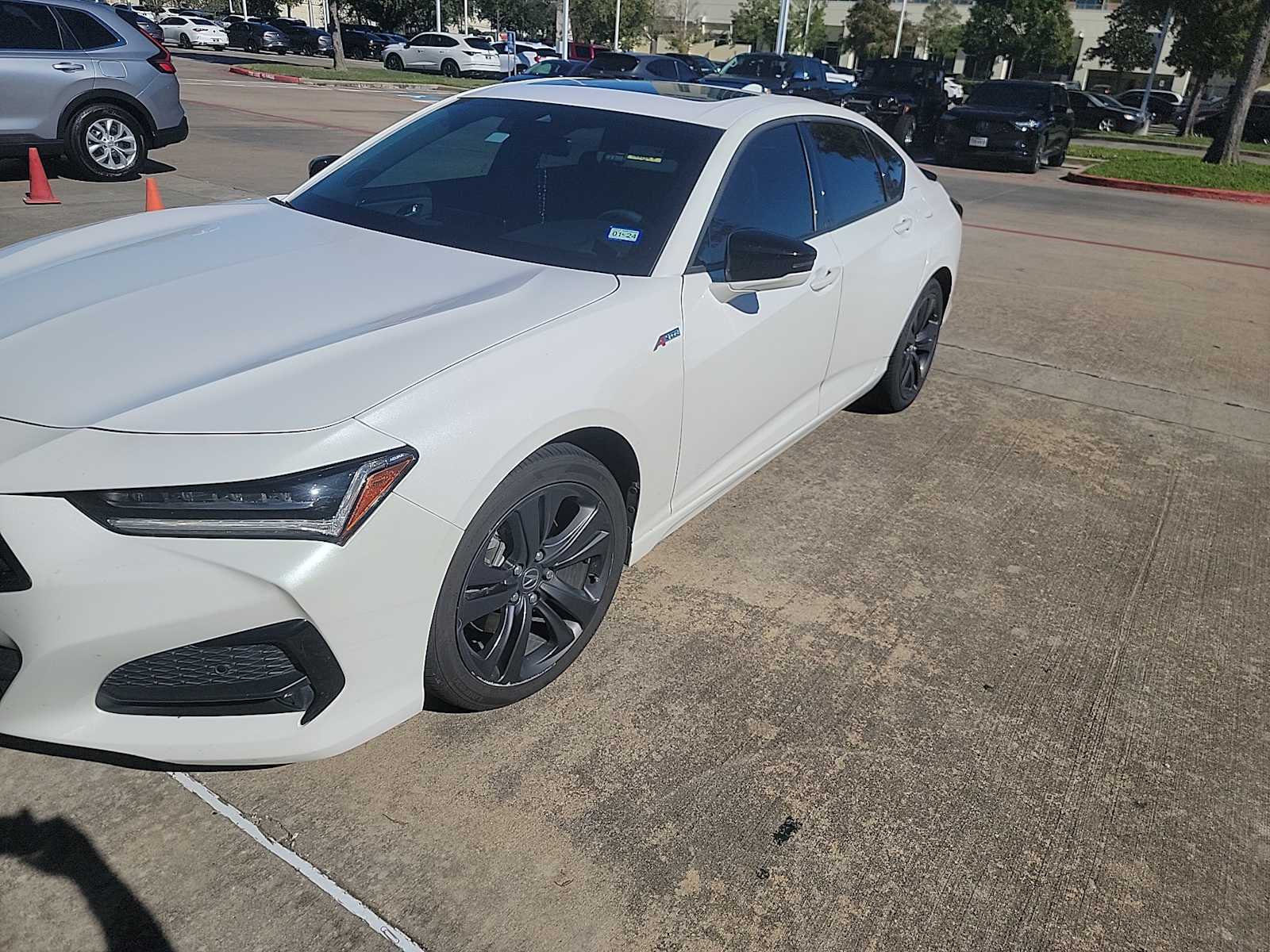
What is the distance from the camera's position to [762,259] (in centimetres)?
312

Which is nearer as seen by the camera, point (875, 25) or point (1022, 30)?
point (1022, 30)

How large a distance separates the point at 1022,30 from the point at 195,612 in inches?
2881

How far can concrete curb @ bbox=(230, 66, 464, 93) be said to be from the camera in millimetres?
28234

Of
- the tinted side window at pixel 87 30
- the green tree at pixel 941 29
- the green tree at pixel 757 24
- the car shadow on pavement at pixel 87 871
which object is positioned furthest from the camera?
the green tree at pixel 757 24

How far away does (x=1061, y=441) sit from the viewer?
509 cm

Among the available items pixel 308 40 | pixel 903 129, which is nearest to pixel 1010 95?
pixel 903 129

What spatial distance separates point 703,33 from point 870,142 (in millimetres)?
97138

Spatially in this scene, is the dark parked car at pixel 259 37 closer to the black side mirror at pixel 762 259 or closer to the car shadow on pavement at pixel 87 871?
the black side mirror at pixel 762 259

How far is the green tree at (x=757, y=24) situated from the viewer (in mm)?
81125

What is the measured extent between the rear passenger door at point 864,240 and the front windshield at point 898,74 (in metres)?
18.6

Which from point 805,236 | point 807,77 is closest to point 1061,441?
point 805,236

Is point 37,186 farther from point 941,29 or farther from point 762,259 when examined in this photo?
point 941,29

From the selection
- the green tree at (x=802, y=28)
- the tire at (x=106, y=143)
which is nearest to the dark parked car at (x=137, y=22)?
the tire at (x=106, y=143)

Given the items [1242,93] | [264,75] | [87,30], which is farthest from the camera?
[264,75]
